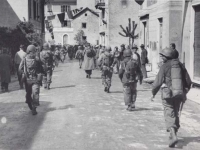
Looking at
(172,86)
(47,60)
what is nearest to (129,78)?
(172,86)

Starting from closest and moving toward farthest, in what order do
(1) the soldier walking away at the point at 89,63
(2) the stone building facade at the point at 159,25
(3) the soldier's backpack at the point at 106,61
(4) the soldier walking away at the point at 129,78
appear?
(4) the soldier walking away at the point at 129,78 → (3) the soldier's backpack at the point at 106,61 → (2) the stone building facade at the point at 159,25 → (1) the soldier walking away at the point at 89,63

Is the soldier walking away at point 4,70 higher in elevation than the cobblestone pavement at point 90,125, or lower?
higher

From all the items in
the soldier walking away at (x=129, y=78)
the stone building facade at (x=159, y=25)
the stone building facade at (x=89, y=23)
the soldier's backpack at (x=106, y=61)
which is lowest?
the soldier walking away at (x=129, y=78)

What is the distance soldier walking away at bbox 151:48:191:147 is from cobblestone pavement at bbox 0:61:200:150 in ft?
1.41

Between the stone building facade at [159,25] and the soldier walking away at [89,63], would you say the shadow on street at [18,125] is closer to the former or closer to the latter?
the soldier walking away at [89,63]

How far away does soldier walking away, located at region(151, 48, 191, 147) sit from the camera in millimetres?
5992

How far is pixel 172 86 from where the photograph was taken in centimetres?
603

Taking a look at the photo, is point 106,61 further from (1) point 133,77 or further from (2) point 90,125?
(2) point 90,125

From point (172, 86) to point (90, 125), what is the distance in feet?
7.14

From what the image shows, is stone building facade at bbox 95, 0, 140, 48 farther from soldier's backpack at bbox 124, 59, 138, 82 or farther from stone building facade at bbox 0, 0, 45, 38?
soldier's backpack at bbox 124, 59, 138, 82

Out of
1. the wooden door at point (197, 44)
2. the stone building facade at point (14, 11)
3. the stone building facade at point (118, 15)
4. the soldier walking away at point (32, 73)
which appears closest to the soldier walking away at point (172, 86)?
the soldier walking away at point (32, 73)

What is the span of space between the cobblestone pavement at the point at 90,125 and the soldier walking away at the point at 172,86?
43 cm

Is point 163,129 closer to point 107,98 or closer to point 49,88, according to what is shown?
point 107,98

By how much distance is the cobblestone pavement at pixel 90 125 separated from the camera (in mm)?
6121
